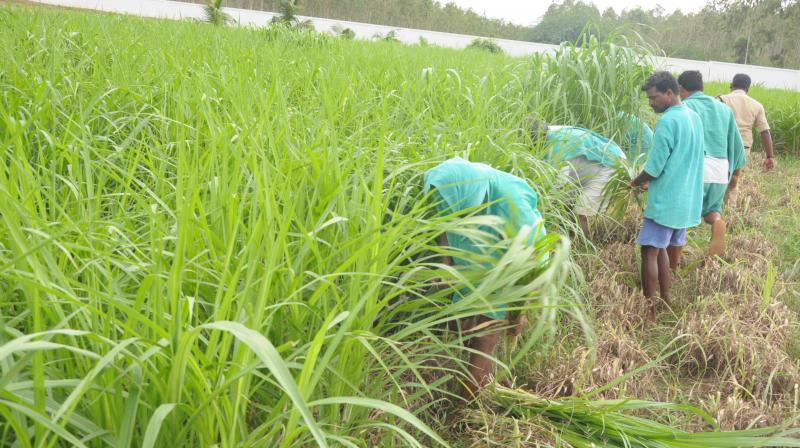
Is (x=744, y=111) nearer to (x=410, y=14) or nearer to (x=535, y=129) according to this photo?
(x=535, y=129)

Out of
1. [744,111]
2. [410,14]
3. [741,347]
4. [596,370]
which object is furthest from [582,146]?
[410,14]

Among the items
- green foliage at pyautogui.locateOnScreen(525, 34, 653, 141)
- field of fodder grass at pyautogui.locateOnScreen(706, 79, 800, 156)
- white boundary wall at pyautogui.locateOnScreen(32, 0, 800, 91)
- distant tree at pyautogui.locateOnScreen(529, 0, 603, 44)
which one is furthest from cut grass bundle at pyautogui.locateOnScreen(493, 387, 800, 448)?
distant tree at pyautogui.locateOnScreen(529, 0, 603, 44)

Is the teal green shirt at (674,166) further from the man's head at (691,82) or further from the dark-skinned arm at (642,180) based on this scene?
the man's head at (691,82)

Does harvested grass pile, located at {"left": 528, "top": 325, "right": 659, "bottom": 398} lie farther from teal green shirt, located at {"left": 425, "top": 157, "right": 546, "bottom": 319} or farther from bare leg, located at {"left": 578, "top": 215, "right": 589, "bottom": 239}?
bare leg, located at {"left": 578, "top": 215, "right": 589, "bottom": 239}

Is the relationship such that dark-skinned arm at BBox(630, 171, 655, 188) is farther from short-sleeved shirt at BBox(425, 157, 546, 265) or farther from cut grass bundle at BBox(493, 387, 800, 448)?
cut grass bundle at BBox(493, 387, 800, 448)

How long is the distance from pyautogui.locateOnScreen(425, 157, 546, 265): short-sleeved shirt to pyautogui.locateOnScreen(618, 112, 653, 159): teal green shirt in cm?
266

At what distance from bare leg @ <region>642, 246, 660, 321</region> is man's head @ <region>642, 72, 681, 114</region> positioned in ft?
2.72

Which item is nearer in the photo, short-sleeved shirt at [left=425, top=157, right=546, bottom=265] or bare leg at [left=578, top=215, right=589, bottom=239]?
short-sleeved shirt at [left=425, top=157, right=546, bottom=265]

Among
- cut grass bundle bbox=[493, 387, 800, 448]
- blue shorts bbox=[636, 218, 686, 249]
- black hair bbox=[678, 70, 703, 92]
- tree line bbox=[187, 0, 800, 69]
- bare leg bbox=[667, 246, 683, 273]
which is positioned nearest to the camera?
cut grass bundle bbox=[493, 387, 800, 448]

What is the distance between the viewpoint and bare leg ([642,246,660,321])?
11.8 feet

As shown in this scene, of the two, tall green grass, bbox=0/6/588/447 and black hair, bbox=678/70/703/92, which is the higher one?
black hair, bbox=678/70/703/92

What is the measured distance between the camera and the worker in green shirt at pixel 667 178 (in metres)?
3.46

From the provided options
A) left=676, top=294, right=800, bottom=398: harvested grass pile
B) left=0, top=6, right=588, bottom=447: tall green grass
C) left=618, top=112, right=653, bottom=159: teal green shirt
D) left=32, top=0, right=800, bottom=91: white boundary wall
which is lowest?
left=676, top=294, right=800, bottom=398: harvested grass pile

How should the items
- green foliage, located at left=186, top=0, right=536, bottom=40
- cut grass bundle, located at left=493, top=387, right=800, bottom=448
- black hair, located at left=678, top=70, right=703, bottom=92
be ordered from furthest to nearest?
green foliage, located at left=186, top=0, right=536, bottom=40 < black hair, located at left=678, top=70, right=703, bottom=92 < cut grass bundle, located at left=493, top=387, right=800, bottom=448
